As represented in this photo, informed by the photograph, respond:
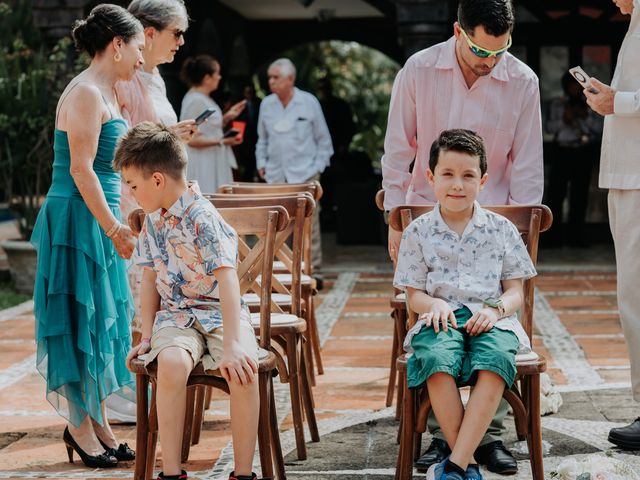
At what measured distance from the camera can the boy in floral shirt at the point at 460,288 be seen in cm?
365

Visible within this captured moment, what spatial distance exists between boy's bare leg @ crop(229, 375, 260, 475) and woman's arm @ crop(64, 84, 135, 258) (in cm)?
97

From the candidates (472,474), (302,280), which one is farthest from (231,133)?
(472,474)

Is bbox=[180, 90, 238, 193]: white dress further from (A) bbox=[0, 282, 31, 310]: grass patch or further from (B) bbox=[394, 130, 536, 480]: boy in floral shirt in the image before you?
(B) bbox=[394, 130, 536, 480]: boy in floral shirt

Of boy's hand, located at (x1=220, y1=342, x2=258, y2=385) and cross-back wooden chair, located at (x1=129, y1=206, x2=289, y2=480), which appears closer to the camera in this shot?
boy's hand, located at (x1=220, y1=342, x2=258, y2=385)

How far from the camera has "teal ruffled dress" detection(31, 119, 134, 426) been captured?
174 inches

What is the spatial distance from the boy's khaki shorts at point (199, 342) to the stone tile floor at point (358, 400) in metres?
0.72

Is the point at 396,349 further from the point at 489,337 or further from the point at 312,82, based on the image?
the point at 312,82

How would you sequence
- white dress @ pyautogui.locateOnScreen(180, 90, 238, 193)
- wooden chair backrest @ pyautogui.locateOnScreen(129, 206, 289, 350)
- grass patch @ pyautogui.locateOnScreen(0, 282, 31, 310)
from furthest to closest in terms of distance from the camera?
grass patch @ pyautogui.locateOnScreen(0, 282, 31, 310) → white dress @ pyautogui.locateOnScreen(180, 90, 238, 193) → wooden chair backrest @ pyautogui.locateOnScreen(129, 206, 289, 350)

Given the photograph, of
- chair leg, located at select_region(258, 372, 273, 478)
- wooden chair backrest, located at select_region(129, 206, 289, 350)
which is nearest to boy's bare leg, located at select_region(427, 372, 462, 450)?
chair leg, located at select_region(258, 372, 273, 478)

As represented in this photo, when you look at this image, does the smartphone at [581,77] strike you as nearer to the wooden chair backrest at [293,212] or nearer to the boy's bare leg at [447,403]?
the wooden chair backrest at [293,212]

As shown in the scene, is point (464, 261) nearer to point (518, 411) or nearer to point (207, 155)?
point (518, 411)

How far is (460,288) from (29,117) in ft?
21.6

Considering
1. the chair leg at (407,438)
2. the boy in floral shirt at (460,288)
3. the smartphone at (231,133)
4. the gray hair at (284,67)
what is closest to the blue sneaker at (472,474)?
the boy in floral shirt at (460,288)

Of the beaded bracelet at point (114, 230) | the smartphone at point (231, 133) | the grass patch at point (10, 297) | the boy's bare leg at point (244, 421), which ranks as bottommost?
the grass patch at point (10, 297)
